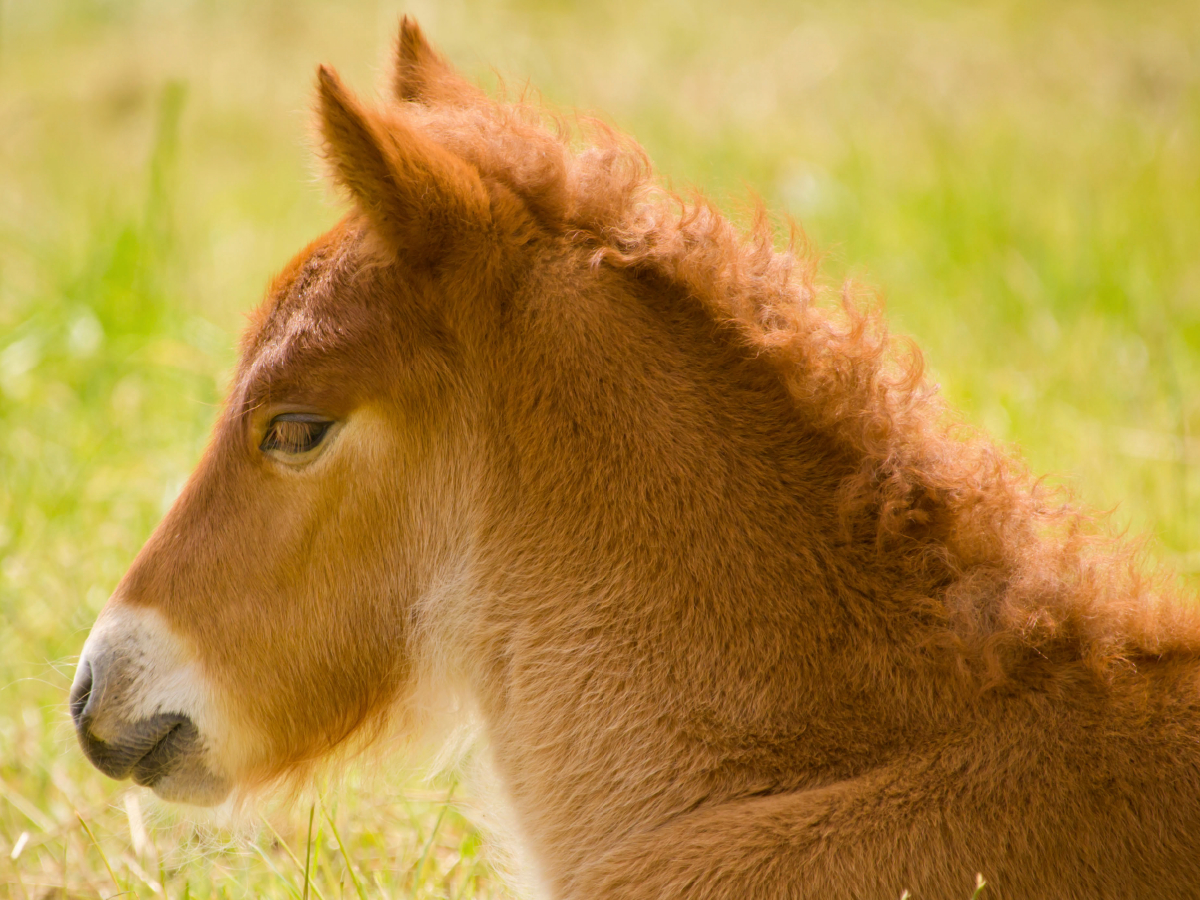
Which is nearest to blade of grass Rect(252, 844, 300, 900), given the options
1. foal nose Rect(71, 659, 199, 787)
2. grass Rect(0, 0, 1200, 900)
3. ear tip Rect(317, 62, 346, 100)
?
grass Rect(0, 0, 1200, 900)

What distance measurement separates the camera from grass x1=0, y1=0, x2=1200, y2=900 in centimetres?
313

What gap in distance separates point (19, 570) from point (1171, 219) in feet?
20.9

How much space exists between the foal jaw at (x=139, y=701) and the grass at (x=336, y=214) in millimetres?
335

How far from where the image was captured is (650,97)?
9.88 metres

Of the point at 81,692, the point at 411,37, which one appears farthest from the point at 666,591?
the point at 411,37

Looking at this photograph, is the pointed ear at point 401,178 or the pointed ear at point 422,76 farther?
the pointed ear at point 422,76

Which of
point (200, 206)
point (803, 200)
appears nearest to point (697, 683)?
point (803, 200)

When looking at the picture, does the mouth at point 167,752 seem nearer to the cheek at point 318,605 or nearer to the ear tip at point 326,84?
the cheek at point 318,605

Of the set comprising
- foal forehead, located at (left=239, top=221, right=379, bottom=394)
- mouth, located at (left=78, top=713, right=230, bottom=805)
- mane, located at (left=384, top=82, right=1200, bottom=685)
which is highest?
mane, located at (left=384, top=82, right=1200, bottom=685)

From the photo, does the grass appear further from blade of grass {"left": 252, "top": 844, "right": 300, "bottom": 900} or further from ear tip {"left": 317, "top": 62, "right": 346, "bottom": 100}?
ear tip {"left": 317, "top": 62, "right": 346, "bottom": 100}

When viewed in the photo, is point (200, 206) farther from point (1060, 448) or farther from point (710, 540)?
point (710, 540)

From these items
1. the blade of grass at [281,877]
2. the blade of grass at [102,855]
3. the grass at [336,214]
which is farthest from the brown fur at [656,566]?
the blade of grass at [102,855]

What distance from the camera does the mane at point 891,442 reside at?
1.83 metres

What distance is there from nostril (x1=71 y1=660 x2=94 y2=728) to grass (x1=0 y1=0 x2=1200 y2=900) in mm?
410
